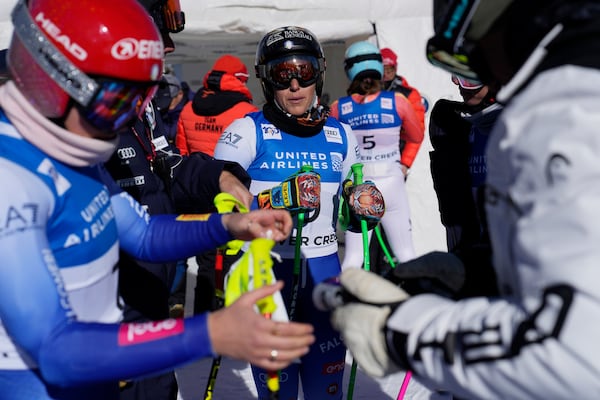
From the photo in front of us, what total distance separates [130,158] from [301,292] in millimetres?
1114

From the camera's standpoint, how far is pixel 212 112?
18.4ft

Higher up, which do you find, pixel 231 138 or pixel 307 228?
pixel 231 138

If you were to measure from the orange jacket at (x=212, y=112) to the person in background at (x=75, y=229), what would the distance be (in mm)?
3759

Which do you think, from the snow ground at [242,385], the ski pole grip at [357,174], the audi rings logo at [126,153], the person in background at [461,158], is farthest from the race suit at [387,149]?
the audi rings logo at [126,153]

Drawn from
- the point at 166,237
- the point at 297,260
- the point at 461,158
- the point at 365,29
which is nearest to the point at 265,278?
the point at 166,237

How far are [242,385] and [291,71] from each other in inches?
99.2

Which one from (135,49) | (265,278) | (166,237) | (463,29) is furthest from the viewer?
(166,237)

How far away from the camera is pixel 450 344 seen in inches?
48.4

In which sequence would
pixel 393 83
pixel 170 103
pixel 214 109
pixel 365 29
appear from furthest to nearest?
pixel 365 29, pixel 170 103, pixel 393 83, pixel 214 109

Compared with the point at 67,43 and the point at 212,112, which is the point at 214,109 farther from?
the point at 67,43

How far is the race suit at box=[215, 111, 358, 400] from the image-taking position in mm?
3004

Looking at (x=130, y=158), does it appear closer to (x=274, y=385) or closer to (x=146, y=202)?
(x=146, y=202)

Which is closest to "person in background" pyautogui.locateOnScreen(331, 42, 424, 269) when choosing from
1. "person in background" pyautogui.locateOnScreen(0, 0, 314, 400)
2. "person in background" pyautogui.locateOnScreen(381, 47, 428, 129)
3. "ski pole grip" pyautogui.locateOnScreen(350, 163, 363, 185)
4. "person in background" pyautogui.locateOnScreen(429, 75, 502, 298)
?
"person in background" pyautogui.locateOnScreen(381, 47, 428, 129)

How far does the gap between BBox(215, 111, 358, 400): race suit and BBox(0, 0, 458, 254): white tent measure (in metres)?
4.47
